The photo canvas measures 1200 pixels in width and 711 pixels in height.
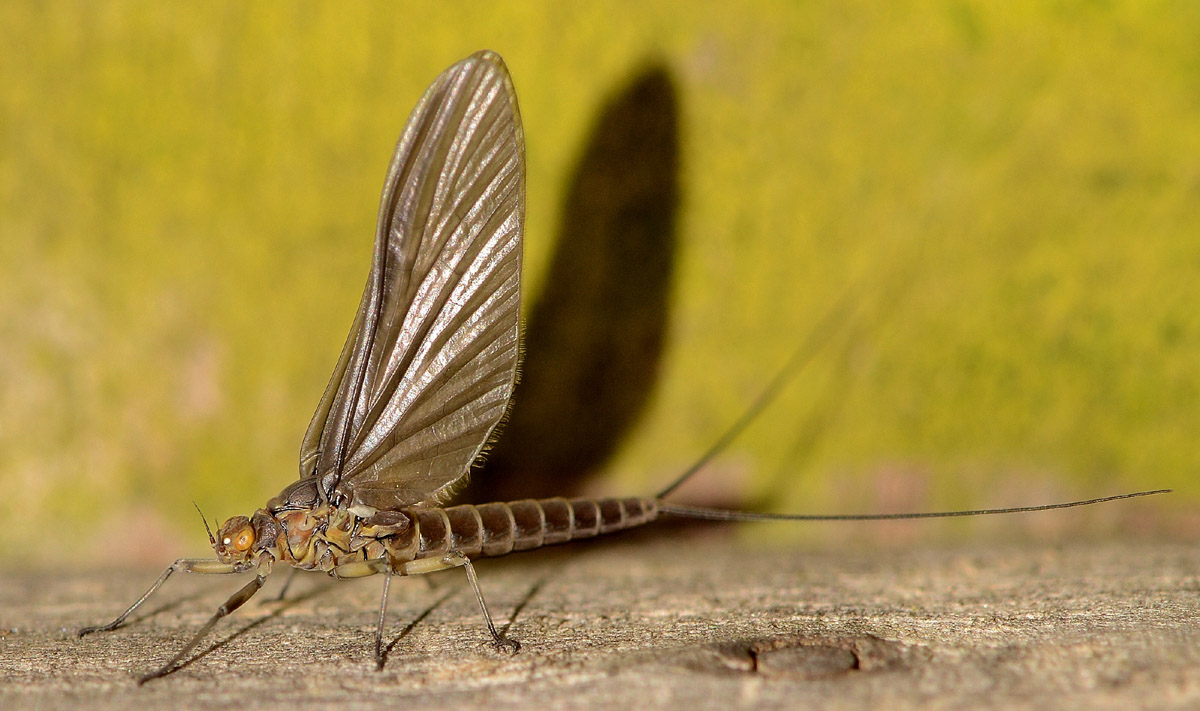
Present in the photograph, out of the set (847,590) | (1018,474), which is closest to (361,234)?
(847,590)

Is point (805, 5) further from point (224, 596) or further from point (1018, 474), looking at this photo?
point (224, 596)

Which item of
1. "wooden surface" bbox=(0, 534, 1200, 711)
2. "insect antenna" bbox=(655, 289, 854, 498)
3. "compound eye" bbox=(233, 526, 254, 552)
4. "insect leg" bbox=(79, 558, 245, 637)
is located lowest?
"wooden surface" bbox=(0, 534, 1200, 711)

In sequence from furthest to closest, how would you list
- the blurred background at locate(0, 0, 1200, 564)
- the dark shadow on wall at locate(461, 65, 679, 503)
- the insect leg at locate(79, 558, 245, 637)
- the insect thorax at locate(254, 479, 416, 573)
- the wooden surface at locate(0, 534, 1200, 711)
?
the dark shadow on wall at locate(461, 65, 679, 503) < the blurred background at locate(0, 0, 1200, 564) < the insect thorax at locate(254, 479, 416, 573) < the insect leg at locate(79, 558, 245, 637) < the wooden surface at locate(0, 534, 1200, 711)

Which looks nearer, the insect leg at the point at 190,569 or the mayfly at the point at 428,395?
the mayfly at the point at 428,395

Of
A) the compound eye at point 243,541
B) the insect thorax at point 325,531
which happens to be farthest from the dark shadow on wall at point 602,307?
the compound eye at point 243,541

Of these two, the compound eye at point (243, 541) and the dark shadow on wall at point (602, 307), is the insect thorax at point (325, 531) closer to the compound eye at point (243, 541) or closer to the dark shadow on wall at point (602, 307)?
the compound eye at point (243, 541)

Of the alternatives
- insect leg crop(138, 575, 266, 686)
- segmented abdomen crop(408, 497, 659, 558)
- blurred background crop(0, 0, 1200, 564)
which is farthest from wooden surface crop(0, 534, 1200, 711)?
blurred background crop(0, 0, 1200, 564)

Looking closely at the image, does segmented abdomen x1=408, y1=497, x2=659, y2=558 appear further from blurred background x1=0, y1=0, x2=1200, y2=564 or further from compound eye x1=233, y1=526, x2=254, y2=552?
blurred background x1=0, y1=0, x2=1200, y2=564

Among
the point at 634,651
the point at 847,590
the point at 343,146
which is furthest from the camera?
the point at 343,146
